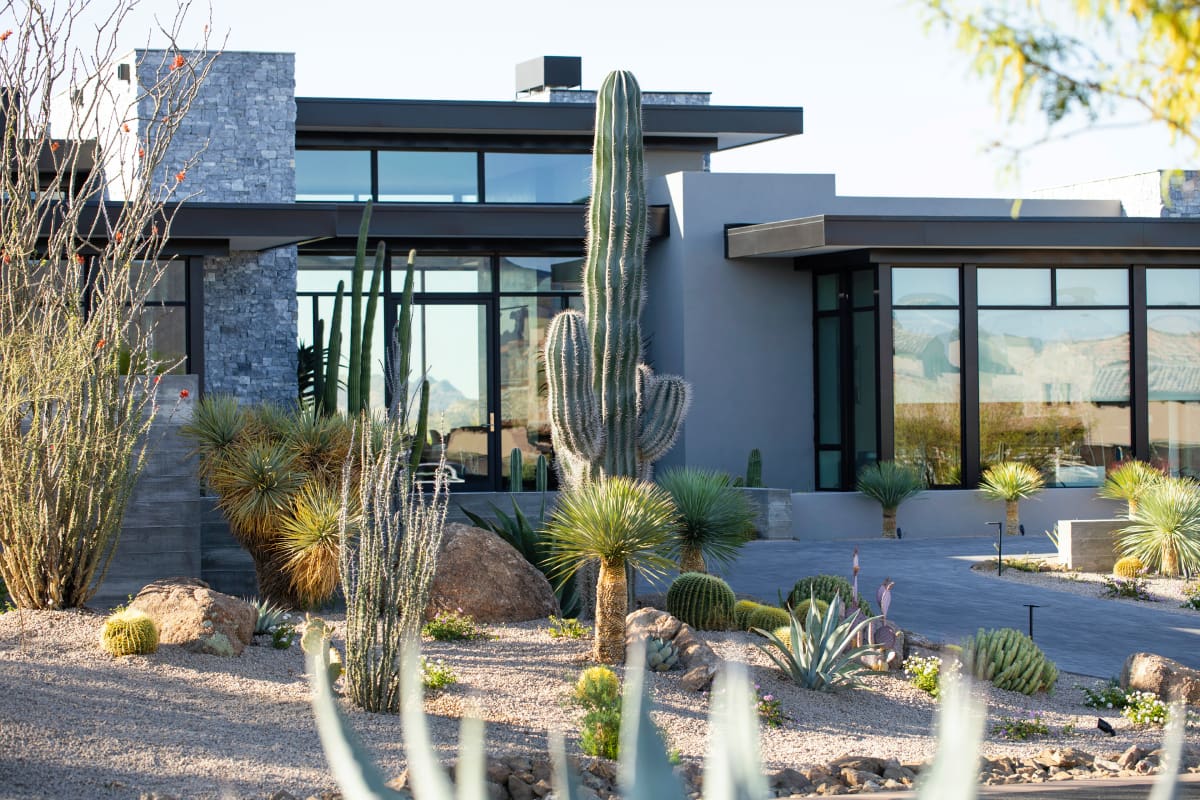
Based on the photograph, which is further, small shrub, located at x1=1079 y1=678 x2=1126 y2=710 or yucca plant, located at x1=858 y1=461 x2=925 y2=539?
yucca plant, located at x1=858 y1=461 x2=925 y2=539

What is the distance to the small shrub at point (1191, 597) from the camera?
1191cm

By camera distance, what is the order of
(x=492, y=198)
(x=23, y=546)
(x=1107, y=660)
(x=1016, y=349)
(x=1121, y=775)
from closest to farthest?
(x=1121, y=775) → (x=23, y=546) → (x=1107, y=660) → (x=1016, y=349) → (x=492, y=198)

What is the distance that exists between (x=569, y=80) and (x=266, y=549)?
53.1 feet

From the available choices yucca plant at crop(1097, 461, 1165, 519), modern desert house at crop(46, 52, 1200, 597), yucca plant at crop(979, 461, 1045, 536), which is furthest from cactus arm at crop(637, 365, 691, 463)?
yucca plant at crop(979, 461, 1045, 536)

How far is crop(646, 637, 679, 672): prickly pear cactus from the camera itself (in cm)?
830

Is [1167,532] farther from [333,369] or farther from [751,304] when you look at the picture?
[333,369]

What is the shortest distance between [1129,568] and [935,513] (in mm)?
4148

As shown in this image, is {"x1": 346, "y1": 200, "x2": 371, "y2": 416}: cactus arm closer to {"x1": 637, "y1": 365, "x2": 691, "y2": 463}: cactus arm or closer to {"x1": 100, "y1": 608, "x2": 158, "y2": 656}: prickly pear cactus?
{"x1": 637, "y1": 365, "x2": 691, "y2": 463}: cactus arm

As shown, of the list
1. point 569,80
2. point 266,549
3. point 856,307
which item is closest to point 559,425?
point 266,549

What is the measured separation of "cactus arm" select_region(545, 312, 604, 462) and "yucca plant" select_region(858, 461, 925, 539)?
7990mm

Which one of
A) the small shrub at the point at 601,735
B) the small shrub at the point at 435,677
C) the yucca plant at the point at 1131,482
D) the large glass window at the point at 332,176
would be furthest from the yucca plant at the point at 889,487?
the small shrub at the point at 601,735

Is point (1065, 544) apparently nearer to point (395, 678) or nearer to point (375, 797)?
point (395, 678)

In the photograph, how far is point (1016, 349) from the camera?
18.7m

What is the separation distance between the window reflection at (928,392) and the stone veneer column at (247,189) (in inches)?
322
